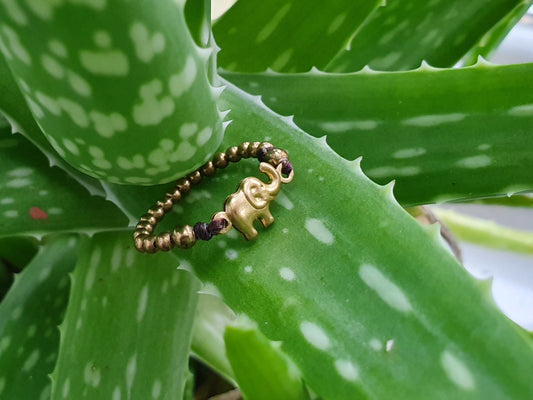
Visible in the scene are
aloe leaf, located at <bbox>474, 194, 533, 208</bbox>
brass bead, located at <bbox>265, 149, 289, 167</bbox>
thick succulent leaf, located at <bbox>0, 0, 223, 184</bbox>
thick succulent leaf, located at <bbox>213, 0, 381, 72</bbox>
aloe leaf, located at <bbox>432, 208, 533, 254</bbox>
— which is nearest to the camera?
thick succulent leaf, located at <bbox>0, 0, 223, 184</bbox>

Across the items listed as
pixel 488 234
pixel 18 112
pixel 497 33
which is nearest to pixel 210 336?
pixel 18 112

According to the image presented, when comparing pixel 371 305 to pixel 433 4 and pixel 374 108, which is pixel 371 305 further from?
pixel 433 4

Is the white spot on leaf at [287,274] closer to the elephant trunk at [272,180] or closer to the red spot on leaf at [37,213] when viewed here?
the elephant trunk at [272,180]

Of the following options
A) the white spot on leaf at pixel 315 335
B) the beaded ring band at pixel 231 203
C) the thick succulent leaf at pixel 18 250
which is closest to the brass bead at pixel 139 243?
the beaded ring band at pixel 231 203

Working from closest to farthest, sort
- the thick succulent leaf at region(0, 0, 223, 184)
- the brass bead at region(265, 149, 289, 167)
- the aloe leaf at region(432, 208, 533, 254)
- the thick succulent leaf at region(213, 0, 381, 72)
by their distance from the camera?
the thick succulent leaf at region(0, 0, 223, 184), the brass bead at region(265, 149, 289, 167), the thick succulent leaf at region(213, 0, 381, 72), the aloe leaf at region(432, 208, 533, 254)

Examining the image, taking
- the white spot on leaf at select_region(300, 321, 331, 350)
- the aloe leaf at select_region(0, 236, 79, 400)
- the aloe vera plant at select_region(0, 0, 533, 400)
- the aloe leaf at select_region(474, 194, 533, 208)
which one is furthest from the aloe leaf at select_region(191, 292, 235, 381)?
the aloe leaf at select_region(474, 194, 533, 208)

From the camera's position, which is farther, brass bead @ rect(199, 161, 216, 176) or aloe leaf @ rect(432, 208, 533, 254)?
aloe leaf @ rect(432, 208, 533, 254)

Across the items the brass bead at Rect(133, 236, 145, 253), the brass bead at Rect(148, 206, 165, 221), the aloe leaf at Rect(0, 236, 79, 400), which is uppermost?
the brass bead at Rect(148, 206, 165, 221)

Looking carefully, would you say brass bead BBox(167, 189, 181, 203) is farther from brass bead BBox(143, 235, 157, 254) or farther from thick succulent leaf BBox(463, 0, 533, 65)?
thick succulent leaf BBox(463, 0, 533, 65)
